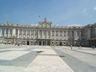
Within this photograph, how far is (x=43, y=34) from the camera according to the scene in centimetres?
8006

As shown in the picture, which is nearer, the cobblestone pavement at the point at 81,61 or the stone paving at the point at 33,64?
the stone paving at the point at 33,64

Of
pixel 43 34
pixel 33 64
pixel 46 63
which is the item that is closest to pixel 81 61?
pixel 46 63

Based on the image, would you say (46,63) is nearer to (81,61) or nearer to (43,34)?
(81,61)

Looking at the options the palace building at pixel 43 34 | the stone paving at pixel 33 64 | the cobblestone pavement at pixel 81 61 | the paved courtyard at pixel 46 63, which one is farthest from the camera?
the palace building at pixel 43 34

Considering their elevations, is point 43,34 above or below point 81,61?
above

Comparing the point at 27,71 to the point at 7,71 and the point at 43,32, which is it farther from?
the point at 43,32

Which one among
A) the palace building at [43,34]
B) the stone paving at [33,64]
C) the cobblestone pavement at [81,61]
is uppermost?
the palace building at [43,34]

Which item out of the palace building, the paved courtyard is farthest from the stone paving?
the palace building

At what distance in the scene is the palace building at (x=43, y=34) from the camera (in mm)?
76875

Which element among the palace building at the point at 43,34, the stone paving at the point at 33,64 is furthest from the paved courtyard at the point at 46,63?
the palace building at the point at 43,34

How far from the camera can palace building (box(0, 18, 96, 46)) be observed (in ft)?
252

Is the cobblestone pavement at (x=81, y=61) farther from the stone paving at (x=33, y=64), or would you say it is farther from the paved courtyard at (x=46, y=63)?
the stone paving at (x=33, y=64)

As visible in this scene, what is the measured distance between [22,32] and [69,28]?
42.7m

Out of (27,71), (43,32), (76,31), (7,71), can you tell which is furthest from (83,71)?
(76,31)
